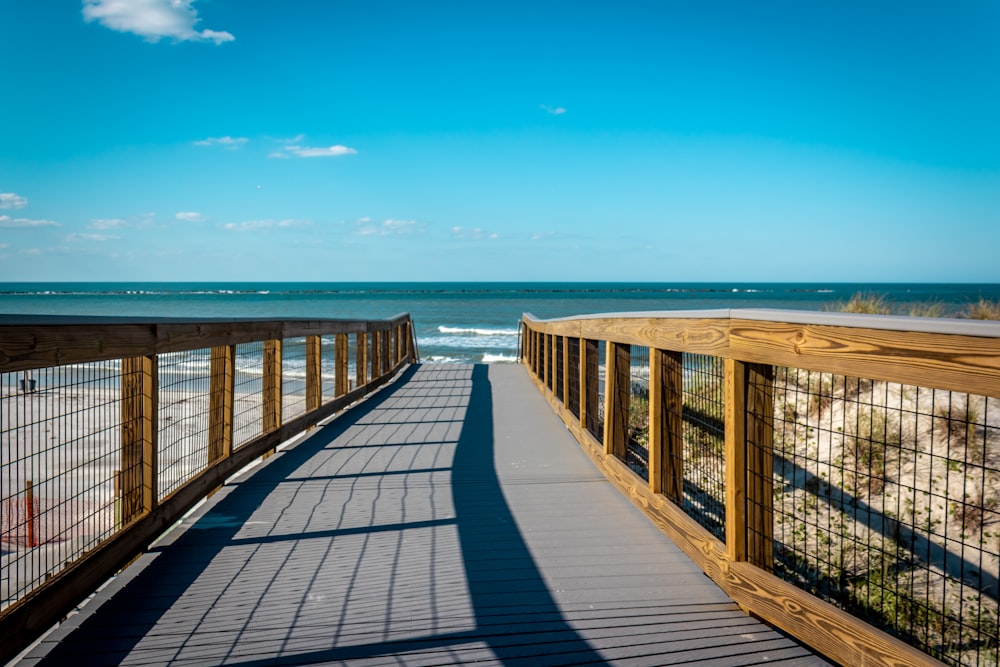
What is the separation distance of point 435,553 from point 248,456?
2.23 metres

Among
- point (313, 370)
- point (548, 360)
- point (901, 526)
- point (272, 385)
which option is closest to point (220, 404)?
point (272, 385)

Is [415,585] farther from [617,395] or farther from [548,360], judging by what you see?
[548,360]

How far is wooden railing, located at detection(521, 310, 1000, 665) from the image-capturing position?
193cm

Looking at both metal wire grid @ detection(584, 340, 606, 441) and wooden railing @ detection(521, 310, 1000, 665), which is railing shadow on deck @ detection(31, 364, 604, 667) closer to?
wooden railing @ detection(521, 310, 1000, 665)

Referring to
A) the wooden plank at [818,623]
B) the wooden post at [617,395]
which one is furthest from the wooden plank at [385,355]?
the wooden plank at [818,623]

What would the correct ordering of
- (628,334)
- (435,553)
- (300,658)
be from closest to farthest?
(300,658)
(435,553)
(628,334)

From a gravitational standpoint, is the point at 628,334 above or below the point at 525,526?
above

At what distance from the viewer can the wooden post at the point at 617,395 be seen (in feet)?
15.2

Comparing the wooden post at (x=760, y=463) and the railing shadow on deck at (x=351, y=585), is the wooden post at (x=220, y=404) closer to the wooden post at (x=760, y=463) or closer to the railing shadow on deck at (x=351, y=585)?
the railing shadow on deck at (x=351, y=585)

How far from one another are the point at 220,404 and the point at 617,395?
2586mm

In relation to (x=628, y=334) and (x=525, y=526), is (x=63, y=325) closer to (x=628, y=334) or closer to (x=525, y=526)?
(x=525, y=526)

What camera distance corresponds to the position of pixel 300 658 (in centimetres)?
229

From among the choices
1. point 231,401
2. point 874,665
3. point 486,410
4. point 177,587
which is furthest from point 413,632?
point 486,410

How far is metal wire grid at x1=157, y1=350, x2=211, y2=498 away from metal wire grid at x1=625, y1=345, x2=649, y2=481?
2.84 m
